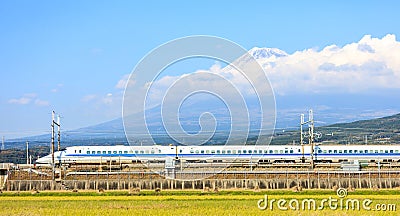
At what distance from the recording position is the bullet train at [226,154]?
73062 mm

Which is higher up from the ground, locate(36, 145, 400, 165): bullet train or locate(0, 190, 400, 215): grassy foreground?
locate(36, 145, 400, 165): bullet train

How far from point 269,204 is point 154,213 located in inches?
256

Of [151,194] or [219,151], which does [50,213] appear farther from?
[219,151]

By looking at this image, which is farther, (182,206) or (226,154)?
(226,154)

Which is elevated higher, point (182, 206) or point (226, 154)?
point (226, 154)

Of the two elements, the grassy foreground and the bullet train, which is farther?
the bullet train

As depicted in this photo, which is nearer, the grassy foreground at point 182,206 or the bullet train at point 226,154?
the grassy foreground at point 182,206

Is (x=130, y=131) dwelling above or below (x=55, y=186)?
above

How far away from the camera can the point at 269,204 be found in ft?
100

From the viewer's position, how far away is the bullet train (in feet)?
240

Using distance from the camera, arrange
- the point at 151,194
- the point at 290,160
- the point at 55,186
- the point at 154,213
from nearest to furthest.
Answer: the point at 154,213 → the point at 151,194 → the point at 55,186 → the point at 290,160

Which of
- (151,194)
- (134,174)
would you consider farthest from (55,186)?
(151,194)

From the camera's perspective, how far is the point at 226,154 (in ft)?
241

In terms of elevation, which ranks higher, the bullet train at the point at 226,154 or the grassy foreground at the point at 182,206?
the bullet train at the point at 226,154
